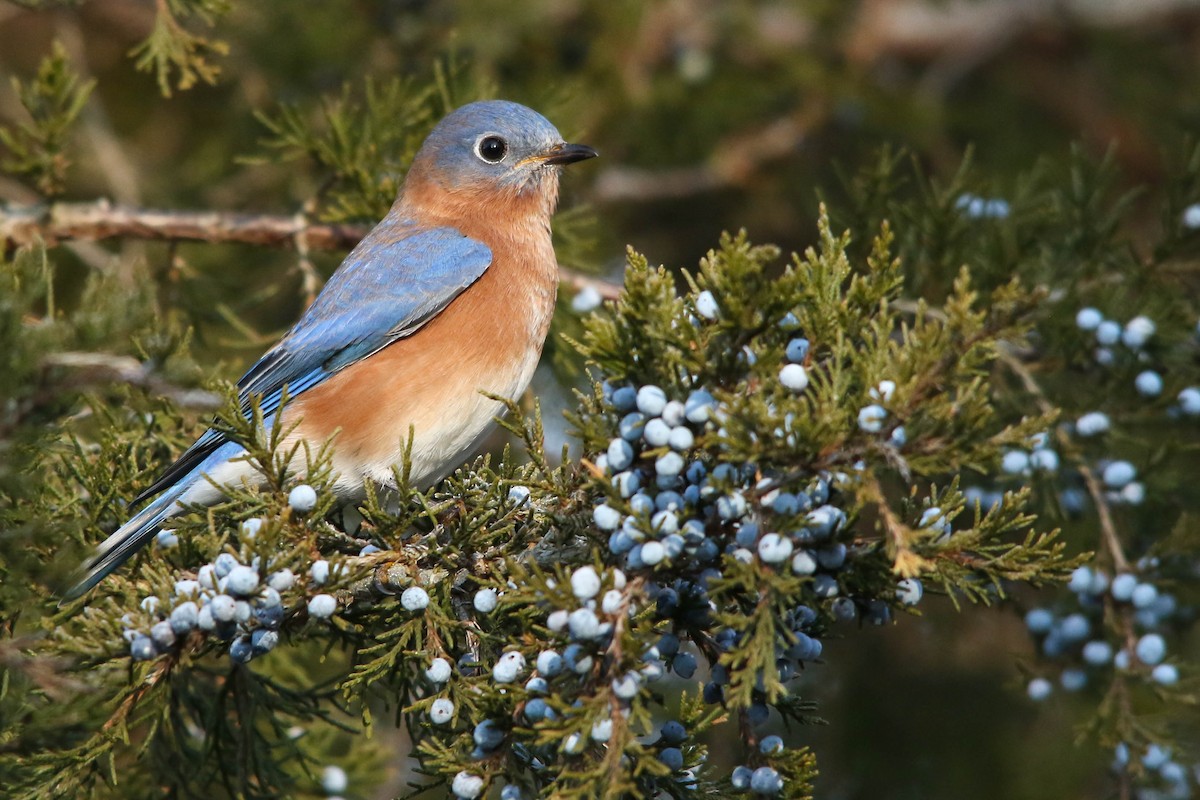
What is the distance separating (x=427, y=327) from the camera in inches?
151

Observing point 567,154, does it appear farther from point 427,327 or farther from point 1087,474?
point 1087,474

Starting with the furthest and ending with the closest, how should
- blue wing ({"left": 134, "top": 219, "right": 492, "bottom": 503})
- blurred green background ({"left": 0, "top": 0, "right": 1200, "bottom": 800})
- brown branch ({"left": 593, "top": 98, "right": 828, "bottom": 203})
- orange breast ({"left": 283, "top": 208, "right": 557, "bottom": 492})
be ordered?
brown branch ({"left": 593, "top": 98, "right": 828, "bottom": 203}), blurred green background ({"left": 0, "top": 0, "right": 1200, "bottom": 800}), blue wing ({"left": 134, "top": 219, "right": 492, "bottom": 503}), orange breast ({"left": 283, "top": 208, "right": 557, "bottom": 492})

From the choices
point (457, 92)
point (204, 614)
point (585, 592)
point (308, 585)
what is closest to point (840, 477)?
point (585, 592)

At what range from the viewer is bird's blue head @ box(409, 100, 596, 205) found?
14.2ft

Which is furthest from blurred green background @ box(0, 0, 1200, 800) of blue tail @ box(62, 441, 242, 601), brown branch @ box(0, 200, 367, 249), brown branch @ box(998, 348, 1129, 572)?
blue tail @ box(62, 441, 242, 601)

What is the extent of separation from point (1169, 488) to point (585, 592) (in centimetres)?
223

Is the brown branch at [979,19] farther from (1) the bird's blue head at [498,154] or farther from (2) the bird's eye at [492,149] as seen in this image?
(2) the bird's eye at [492,149]

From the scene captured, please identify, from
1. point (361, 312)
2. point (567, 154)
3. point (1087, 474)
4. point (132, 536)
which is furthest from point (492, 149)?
point (1087, 474)

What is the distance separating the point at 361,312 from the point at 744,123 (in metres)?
2.59

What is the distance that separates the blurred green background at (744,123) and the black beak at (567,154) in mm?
188

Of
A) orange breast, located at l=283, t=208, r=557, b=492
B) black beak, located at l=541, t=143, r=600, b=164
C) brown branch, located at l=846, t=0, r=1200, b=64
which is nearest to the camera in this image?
orange breast, located at l=283, t=208, r=557, b=492

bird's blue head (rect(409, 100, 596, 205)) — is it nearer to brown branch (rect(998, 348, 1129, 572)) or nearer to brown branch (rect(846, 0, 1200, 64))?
brown branch (rect(998, 348, 1129, 572))

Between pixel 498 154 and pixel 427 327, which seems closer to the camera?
pixel 427 327

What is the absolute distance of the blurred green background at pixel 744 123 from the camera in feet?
16.0
